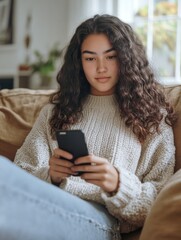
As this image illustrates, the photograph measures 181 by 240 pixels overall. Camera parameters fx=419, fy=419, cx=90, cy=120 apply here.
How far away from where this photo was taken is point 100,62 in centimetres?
131

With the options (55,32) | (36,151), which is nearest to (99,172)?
(36,151)

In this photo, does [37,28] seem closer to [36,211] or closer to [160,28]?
[160,28]

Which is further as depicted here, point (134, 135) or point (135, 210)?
point (134, 135)

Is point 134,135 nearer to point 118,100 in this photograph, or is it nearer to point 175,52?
point 118,100

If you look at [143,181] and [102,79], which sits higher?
[102,79]

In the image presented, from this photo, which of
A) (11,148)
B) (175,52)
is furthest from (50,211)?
(175,52)

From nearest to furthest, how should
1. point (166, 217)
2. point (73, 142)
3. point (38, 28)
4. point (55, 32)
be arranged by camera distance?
point (166, 217)
point (73, 142)
point (55, 32)
point (38, 28)

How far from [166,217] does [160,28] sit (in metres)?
2.12

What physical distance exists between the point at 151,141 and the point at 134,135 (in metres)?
0.06

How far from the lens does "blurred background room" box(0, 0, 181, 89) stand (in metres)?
2.71

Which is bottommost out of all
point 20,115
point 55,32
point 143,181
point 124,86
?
point 143,181

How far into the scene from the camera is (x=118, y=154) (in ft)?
4.11

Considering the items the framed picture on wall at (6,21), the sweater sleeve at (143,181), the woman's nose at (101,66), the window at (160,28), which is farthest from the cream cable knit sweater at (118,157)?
the framed picture on wall at (6,21)

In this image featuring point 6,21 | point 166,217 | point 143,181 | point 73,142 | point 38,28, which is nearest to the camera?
point 166,217
